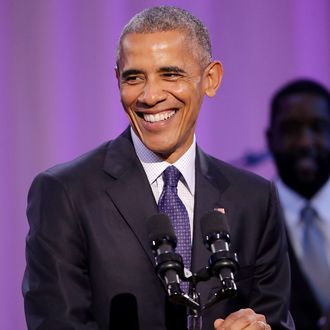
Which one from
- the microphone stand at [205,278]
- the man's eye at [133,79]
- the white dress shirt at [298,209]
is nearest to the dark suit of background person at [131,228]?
the man's eye at [133,79]

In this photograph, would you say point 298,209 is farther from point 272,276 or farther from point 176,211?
point 176,211

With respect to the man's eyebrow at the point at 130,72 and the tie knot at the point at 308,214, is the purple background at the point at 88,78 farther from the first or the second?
the man's eyebrow at the point at 130,72

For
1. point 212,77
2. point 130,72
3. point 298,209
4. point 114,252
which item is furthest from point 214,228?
point 298,209

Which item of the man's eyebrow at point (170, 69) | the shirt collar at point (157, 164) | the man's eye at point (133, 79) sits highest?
the man's eyebrow at point (170, 69)

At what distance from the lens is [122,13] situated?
11.0 ft

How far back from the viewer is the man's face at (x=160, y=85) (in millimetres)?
2062

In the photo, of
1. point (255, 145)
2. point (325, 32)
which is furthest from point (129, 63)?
point (325, 32)

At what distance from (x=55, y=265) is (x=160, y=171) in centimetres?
36

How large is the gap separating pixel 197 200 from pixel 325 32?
169 centimetres

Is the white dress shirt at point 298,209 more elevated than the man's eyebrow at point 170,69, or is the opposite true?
the man's eyebrow at point 170,69

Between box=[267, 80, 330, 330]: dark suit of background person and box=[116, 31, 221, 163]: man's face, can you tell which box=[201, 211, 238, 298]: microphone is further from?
box=[267, 80, 330, 330]: dark suit of background person

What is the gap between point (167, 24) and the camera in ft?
6.93

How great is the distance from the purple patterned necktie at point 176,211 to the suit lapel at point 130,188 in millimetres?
30

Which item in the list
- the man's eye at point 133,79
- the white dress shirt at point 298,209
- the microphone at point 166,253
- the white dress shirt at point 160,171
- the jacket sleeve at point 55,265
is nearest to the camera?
the microphone at point 166,253
